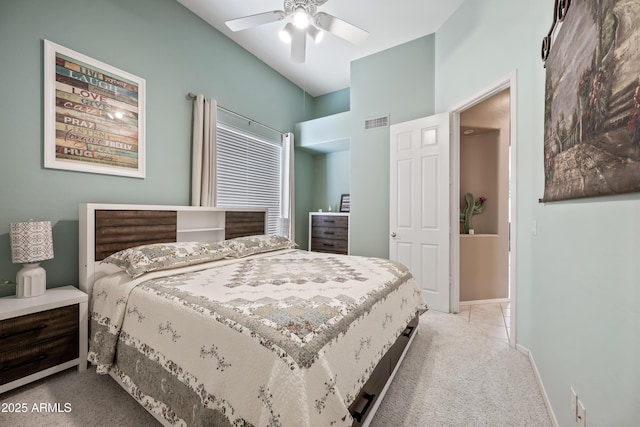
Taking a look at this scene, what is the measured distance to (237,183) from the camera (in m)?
3.82

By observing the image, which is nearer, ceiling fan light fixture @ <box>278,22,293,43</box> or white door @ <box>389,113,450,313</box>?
ceiling fan light fixture @ <box>278,22,293,43</box>

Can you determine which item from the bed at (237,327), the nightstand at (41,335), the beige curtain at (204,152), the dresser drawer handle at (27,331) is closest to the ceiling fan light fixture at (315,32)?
the beige curtain at (204,152)

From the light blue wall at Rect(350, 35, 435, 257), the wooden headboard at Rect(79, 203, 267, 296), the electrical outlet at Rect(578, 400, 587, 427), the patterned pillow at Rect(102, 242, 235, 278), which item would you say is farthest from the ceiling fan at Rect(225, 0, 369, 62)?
the electrical outlet at Rect(578, 400, 587, 427)

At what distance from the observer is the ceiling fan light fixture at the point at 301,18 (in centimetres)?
212

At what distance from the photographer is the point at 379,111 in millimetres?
3898

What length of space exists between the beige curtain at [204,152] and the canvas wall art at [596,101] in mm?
3197

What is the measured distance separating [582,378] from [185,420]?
1.77 metres

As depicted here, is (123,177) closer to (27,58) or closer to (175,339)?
(27,58)

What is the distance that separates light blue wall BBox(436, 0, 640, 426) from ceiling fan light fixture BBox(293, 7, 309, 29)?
5.65 feet

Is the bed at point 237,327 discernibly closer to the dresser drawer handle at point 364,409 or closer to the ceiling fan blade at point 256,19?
the dresser drawer handle at point 364,409

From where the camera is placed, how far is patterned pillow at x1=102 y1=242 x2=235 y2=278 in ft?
6.23

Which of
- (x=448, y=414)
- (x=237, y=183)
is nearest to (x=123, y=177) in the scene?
(x=237, y=183)

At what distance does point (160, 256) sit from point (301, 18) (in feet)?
7.34

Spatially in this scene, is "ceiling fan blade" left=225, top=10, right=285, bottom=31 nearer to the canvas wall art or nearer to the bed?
the bed
